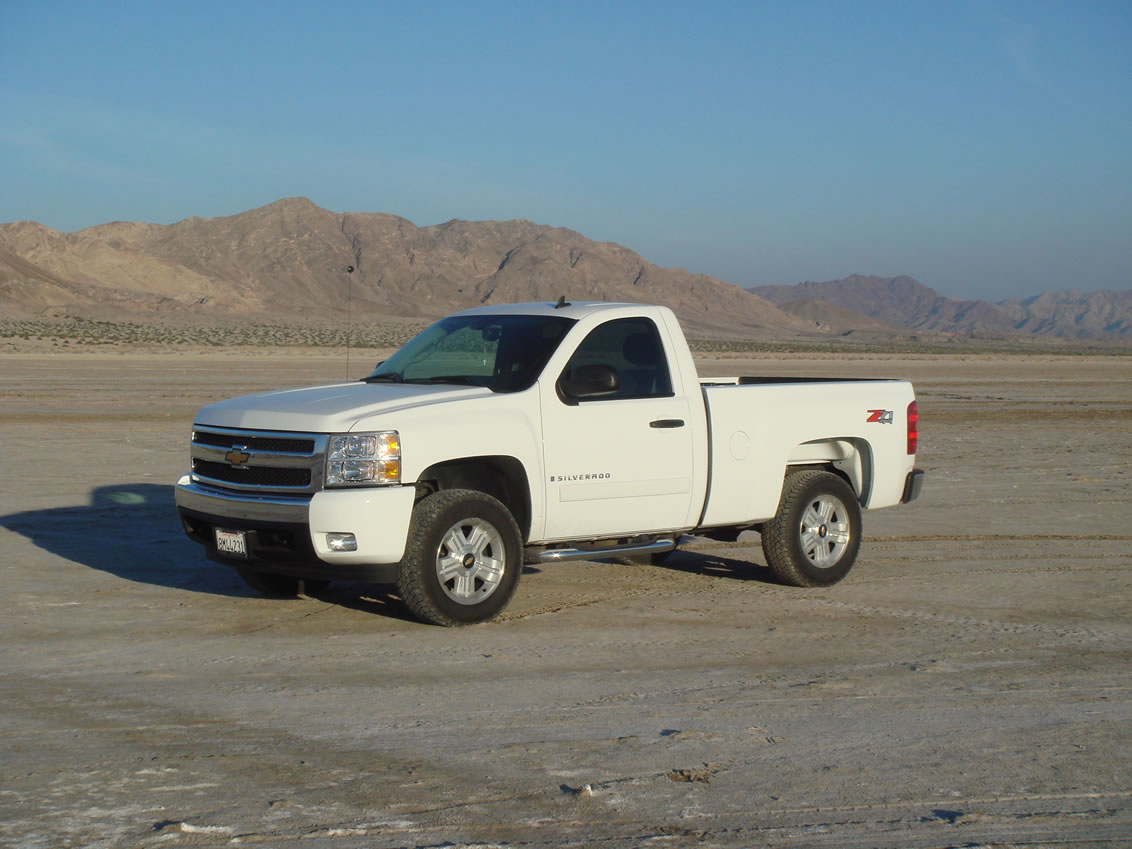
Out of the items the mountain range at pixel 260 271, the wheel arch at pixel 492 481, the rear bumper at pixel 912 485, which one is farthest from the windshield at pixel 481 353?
the mountain range at pixel 260 271

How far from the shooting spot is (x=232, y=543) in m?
7.97

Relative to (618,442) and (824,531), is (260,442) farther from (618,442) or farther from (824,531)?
(824,531)

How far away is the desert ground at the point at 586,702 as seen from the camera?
16.2ft

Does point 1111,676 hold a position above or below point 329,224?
below

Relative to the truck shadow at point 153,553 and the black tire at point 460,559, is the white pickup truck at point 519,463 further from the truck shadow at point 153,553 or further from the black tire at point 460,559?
the truck shadow at point 153,553

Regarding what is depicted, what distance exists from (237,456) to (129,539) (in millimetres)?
3535

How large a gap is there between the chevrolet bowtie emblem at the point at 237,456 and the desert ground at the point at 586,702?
1015mm

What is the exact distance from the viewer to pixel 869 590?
31.4 ft

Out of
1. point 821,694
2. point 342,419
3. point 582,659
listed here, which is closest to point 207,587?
point 342,419

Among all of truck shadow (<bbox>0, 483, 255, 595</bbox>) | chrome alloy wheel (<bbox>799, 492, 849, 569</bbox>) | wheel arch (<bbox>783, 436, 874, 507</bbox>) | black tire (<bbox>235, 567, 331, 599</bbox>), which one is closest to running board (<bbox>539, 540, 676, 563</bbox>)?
chrome alloy wheel (<bbox>799, 492, 849, 569</bbox>)

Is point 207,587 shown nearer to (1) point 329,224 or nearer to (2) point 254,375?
(2) point 254,375

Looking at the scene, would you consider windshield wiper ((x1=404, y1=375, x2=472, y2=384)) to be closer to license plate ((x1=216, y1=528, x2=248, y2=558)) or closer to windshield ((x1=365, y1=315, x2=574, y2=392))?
windshield ((x1=365, y1=315, x2=574, y2=392))

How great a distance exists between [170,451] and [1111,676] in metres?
13.5

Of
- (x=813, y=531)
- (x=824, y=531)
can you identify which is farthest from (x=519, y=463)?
(x=824, y=531)
